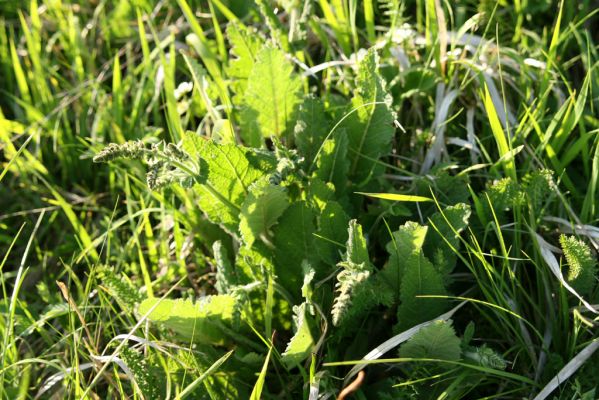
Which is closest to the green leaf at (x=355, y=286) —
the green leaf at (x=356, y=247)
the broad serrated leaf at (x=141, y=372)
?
the green leaf at (x=356, y=247)

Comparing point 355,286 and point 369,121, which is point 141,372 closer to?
point 355,286

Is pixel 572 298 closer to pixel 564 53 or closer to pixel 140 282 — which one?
pixel 564 53

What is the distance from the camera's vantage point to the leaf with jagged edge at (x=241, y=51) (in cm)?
205

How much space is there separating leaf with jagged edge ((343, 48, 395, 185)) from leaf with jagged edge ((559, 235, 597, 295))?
521 millimetres

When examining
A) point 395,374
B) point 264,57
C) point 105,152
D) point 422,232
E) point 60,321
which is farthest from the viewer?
point 60,321

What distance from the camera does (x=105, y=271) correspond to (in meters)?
1.78

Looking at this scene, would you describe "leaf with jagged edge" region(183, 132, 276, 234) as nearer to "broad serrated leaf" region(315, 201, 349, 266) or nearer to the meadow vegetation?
the meadow vegetation

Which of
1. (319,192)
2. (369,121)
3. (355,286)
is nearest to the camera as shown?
(355,286)

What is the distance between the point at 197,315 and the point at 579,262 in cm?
88

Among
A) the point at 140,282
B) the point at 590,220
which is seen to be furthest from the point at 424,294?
the point at 140,282

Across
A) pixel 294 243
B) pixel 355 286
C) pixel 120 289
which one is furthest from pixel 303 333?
pixel 120 289

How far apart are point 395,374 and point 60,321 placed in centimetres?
99

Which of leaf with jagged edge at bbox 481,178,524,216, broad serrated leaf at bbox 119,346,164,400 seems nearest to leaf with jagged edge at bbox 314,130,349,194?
leaf with jagged edge at bbox 481,178,524,216

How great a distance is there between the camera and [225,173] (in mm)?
1753
